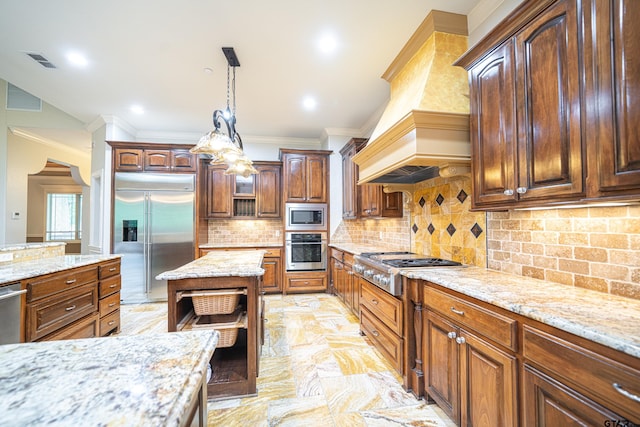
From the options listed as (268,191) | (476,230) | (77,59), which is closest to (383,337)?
(476,230)

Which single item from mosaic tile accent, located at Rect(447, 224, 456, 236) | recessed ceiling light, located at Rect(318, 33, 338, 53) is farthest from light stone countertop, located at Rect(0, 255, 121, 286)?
mosaic tile accent, located at Rect(447, 224, 456, 236)

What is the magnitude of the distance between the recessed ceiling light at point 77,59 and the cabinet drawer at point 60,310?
7.63 feet

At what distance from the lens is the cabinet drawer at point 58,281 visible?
1.96 meters

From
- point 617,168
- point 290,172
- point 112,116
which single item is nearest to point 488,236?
point 617,168

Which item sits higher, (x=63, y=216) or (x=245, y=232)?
(x=63, y=216)

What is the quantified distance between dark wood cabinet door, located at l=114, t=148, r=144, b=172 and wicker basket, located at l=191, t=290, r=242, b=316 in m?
3.45

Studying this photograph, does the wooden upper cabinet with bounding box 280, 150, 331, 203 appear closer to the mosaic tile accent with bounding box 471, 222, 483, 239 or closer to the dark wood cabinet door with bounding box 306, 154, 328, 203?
the dark wood cabinet door with bounding box 306, 154, 328, 203

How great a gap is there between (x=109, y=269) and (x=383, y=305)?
9.39ft

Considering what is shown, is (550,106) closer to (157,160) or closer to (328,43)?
(328,43)

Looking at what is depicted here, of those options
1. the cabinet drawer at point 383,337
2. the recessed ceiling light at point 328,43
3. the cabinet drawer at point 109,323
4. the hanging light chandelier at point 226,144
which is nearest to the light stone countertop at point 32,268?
the cabinet drawer at point 109,323

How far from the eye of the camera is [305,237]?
4.63 metres

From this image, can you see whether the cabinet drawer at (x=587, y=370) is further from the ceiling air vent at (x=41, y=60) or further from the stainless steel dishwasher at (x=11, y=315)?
the ceiling air vent at (x=41, y=60)

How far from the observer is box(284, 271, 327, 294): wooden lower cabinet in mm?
4586

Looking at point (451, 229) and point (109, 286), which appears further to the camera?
point (109, 286)
